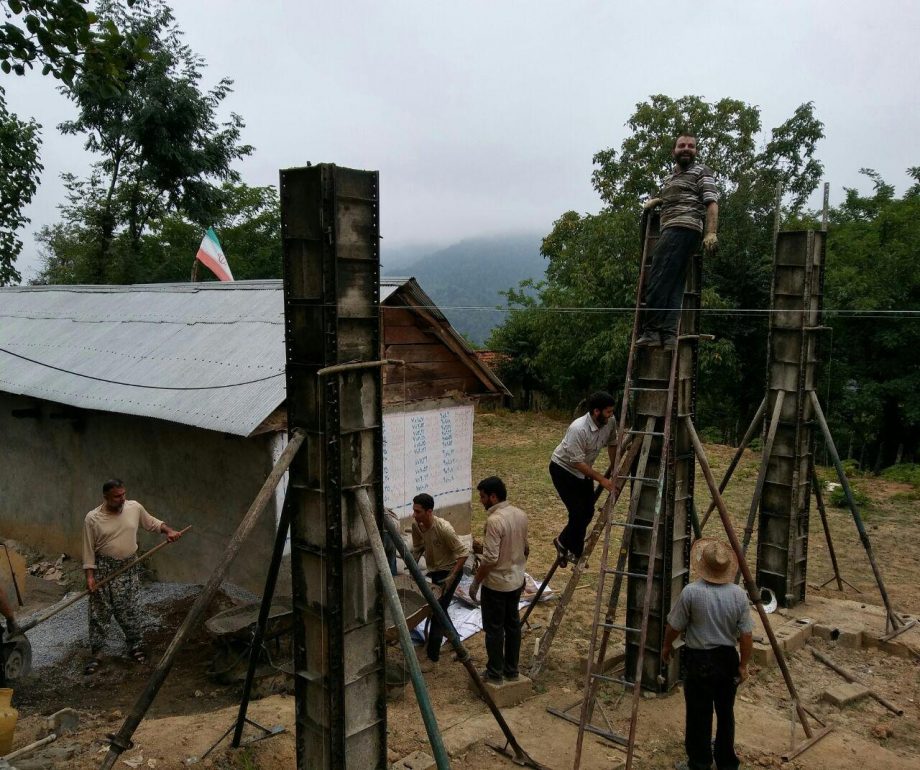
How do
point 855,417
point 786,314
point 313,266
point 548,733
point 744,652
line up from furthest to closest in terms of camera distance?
point 855,417, point 786,314, point 548,733, point 744,652, point 313,266

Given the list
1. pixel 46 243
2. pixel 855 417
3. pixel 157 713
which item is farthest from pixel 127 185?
pixel 855 417

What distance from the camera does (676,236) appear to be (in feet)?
22.1

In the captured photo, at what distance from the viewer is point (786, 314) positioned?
30.9 feet

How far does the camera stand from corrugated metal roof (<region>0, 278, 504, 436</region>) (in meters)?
8.97

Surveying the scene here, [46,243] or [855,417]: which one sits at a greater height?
[46,243]

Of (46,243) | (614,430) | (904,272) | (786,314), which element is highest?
(46,243)

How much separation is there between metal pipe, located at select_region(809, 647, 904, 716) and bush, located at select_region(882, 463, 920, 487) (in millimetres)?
11021

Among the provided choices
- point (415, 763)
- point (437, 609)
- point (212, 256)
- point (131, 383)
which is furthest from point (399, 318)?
point (212, 256)

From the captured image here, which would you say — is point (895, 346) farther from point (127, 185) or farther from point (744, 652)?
point (127, 185)

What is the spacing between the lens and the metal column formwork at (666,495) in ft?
22.7

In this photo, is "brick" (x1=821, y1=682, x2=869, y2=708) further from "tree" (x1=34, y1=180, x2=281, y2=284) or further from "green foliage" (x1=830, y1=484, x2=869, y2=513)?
"tree" (x1=34, y1=180, x2=281, y2=284)

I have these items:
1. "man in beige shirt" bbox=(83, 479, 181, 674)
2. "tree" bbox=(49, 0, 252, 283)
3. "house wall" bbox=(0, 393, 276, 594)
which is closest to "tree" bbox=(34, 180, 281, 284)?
"tree" bbox=(49, 0, 252, 283)

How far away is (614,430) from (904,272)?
17.6 meters

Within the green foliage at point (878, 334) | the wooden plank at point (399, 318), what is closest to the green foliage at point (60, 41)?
the wooden plank at point (399, 318)
